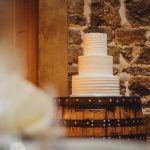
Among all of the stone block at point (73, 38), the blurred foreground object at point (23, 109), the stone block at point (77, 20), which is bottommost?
the blurred foreground object at point (23, 109)

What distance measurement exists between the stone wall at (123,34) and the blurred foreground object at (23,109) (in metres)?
1.96

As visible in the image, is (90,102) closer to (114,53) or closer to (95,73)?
(95,73)

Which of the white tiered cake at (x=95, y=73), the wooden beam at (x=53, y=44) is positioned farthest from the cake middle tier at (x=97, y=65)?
the wooden beam at (x=53, y=44)

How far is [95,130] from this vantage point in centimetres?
154

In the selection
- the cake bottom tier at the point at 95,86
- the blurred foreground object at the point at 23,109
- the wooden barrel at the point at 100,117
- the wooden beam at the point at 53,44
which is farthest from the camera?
the wooden beam at the point at 53,44

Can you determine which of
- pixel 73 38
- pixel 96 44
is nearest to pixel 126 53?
pixel 73 38

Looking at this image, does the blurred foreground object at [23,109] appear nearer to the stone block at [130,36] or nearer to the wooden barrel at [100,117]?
the wooden barrel at [100,117]

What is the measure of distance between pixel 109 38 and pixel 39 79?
1.66 ft

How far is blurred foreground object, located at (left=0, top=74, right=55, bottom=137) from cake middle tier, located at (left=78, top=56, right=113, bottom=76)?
1.41 meters

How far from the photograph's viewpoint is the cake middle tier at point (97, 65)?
1.81 meters

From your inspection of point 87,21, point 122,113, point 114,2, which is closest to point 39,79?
point 87,21

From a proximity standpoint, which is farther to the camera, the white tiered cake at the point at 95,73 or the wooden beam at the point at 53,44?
the wooden beam at the point at 53,44

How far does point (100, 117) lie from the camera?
1.56 metres

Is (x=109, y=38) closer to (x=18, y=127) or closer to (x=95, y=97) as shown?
(x=95, y=97)
